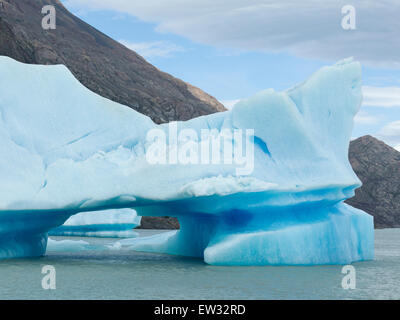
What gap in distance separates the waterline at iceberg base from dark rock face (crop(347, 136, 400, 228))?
4481 cm

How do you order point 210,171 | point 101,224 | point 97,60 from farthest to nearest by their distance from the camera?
1. point 97,60
2. point 101,224
3. point 210,171

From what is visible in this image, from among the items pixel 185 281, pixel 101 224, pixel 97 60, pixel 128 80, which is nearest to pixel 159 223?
pixel 101 224

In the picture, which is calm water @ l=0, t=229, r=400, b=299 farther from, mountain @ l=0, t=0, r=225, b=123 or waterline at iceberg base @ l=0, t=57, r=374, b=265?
mountain @ l=0, t=0, r=225, b=123

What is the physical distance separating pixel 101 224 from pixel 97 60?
3542 cm

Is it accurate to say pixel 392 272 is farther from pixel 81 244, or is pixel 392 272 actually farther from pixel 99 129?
pixel 81 244

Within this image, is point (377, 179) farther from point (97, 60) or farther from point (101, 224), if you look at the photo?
point (101, 224)

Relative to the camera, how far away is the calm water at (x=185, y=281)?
8055 millimetres

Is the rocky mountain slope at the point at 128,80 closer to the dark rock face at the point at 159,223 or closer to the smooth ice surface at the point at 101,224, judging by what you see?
the dark rock face at the point at 159,223

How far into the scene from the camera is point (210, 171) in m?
10.9

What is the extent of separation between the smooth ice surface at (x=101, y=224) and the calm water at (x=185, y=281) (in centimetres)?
1286

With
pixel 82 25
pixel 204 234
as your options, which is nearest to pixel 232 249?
pixel 204 234

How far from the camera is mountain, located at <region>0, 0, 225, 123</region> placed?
43312 mm

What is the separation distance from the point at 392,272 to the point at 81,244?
8.70 m

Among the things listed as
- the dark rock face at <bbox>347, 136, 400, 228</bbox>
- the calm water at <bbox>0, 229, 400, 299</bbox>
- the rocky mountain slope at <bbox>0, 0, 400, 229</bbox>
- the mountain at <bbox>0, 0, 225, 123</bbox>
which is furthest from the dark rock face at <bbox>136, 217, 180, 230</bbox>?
the calm water at <bbox>0, 229, 400, 299</bbox>
